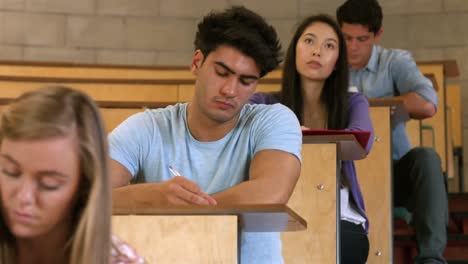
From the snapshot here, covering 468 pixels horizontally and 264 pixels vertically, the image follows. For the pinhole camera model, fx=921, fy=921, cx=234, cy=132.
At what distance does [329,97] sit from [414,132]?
1.13 meters

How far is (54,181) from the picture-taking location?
108 cm

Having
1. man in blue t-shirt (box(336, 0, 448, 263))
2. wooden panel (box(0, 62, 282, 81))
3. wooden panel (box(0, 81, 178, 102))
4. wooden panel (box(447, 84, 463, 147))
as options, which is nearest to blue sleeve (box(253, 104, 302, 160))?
man in blue t-shirt (box(336, 0, 448, 263))

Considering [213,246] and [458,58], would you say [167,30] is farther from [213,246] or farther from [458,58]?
[213,246]

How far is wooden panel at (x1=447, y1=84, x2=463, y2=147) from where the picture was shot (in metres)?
5.54

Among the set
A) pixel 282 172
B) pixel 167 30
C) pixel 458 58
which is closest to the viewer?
pixel 282 172

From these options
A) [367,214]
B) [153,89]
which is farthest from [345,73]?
[153,89]

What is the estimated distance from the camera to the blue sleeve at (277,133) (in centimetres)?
210

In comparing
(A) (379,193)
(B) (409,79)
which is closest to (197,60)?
(A) (379,193)

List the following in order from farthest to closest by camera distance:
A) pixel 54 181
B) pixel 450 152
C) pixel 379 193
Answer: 1. pixel 450 152
2. pixel 379 193
3. pixel 54 181

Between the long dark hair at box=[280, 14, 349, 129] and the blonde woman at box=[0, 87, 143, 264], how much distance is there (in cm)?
191

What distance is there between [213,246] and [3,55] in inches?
187

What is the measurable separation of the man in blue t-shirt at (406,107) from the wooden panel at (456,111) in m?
1.83

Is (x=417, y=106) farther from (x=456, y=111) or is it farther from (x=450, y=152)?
(x=456, y=111)

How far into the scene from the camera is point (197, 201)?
1.85m
